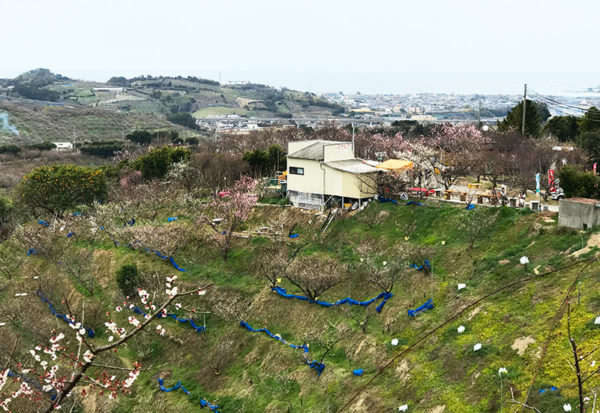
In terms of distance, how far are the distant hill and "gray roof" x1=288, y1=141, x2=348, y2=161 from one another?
73003mm

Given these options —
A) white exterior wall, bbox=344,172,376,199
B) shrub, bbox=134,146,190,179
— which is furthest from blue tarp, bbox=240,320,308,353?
shrub, bbox=134,146,190,179

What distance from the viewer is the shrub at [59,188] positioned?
39750 millimetres

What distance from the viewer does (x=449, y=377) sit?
16.1 m

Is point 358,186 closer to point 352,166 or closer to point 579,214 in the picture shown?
point 352,166

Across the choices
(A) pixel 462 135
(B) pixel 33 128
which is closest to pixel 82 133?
(B) pixel 33 128

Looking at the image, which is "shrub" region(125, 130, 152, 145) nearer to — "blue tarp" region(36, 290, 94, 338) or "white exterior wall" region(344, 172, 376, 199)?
"blue tarp" region(36, 290, 94, 338)

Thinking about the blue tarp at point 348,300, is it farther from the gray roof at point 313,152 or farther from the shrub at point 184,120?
the shrub at point 184,120

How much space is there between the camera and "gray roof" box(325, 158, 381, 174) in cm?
3051

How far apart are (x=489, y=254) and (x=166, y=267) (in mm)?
17529

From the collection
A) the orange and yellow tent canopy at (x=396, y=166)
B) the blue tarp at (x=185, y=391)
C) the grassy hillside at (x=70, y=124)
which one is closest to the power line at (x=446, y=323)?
the blue tarp at (x=185, y=391)

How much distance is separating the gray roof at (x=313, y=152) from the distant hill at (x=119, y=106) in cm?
7300

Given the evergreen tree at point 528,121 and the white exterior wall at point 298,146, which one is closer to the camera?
the white exterior wall at point 298,146

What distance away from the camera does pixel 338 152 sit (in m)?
32.4

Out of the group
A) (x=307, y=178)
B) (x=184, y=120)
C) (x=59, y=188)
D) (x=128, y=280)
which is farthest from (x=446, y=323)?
(x=184, y=120)
